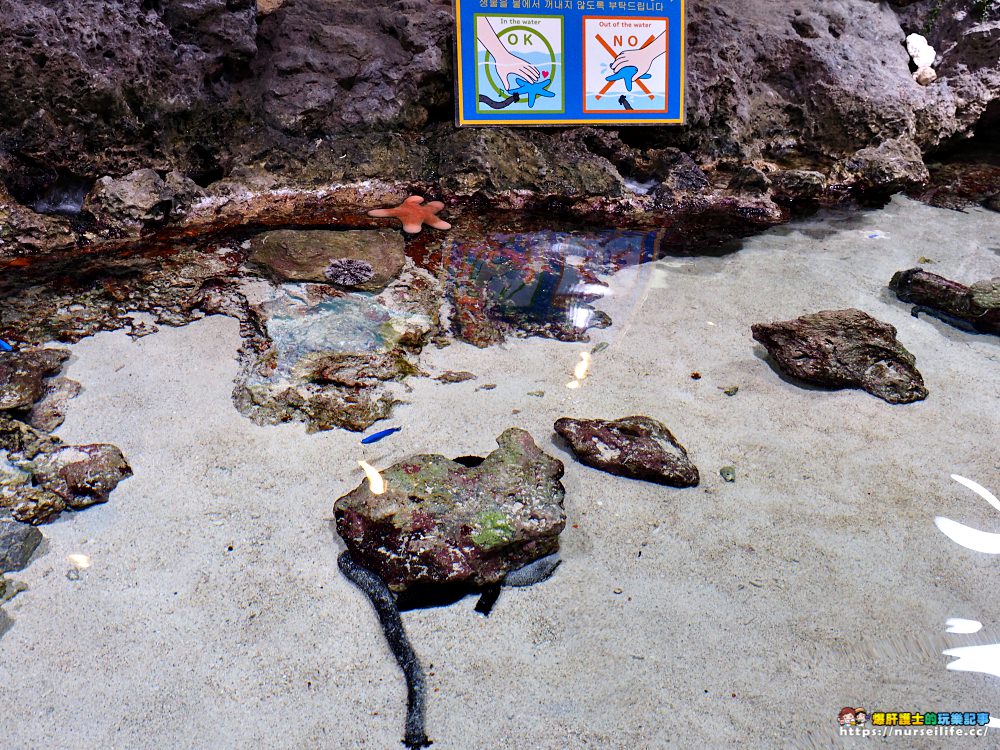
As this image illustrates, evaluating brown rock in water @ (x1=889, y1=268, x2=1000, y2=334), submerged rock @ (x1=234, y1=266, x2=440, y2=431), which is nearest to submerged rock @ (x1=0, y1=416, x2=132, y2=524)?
submerged rock @ (x1=234, y1=266, x2=440, y2=431)

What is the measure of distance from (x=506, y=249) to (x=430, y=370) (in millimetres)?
1205

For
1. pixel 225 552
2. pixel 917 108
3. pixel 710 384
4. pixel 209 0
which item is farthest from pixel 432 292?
pixel 917 108

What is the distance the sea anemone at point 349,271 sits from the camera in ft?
11.7

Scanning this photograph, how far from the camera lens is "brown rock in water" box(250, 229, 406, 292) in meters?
3.59

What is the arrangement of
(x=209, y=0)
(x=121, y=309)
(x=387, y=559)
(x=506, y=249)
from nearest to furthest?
1. (x=387, y=559)
2. (x=121, y=309)
3. (x=506, y=249)
4. (x=209, y=0)

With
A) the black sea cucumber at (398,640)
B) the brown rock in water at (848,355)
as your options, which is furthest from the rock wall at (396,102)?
the black sea cucumber at (398,640)

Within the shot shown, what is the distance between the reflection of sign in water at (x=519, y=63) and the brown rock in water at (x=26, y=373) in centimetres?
285

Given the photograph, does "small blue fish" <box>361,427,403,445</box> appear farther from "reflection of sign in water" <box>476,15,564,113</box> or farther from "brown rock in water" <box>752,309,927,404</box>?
"reflection of sign in water" <box>476,15,564,113</box>

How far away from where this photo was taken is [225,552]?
2246mm

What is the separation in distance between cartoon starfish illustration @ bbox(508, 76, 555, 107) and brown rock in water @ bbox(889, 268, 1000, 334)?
235cm

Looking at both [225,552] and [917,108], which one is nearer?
[225,552]

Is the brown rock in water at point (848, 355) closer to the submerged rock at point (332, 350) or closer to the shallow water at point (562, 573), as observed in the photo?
the shallow water at point (562, 573)

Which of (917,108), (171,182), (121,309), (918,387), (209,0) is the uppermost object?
(209,0)

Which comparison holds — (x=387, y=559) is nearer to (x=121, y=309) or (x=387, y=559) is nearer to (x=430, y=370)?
(x=430, y=370)
